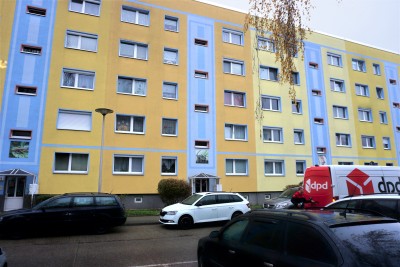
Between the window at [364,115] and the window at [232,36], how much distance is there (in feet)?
46.7

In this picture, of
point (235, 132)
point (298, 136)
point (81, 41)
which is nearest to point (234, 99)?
point (235, 132)

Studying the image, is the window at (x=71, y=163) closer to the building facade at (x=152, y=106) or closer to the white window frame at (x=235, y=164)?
the building facade at (x=152, y=106)

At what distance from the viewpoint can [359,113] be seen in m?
29.5

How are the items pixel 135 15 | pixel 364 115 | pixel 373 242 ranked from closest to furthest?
pixel 373 242 → pixel 135 15 → pixel 364 115

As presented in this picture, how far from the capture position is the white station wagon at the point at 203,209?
12.4 metres

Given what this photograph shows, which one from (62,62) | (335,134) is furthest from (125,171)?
(335,134)

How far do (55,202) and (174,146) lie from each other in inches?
408

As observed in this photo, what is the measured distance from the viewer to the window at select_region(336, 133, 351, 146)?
27.3m

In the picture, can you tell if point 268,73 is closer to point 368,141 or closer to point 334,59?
point 334,59

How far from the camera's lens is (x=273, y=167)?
23797 millimetres

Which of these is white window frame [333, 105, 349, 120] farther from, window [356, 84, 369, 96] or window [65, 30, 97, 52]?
window [65, 30, 97, 52]

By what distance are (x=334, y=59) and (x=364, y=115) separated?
6.36m

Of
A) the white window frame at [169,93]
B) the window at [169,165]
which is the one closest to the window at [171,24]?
the white window frame at [169,93]

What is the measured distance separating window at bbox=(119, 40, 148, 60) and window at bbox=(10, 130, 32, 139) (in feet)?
26.0
